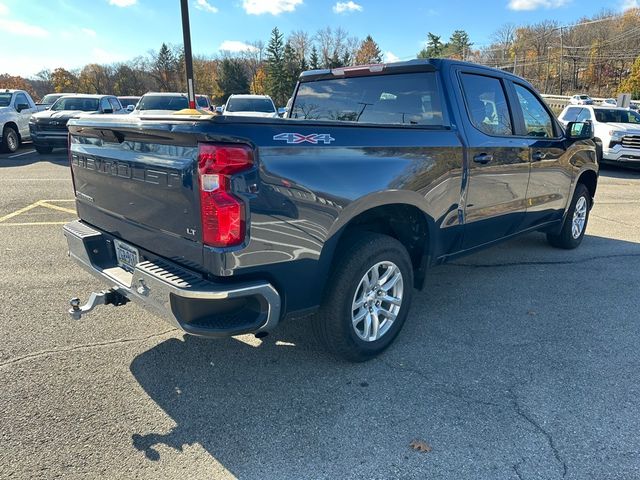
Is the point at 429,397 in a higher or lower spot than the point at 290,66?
lower

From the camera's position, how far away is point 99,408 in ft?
8.82

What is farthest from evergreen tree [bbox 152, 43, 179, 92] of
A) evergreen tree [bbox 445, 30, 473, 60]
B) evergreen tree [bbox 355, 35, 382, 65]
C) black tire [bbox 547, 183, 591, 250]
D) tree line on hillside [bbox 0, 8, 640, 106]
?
black tire [bbox 547, 183, 591, 250]

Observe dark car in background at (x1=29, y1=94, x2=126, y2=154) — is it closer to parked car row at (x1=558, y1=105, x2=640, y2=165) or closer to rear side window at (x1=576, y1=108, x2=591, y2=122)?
parked car row at (x1=558, y1=105, x2=640, y2=165)

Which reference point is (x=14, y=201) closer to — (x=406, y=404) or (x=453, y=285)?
(x=453, y=285)

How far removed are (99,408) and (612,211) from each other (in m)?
8.64

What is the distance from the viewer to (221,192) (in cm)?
224

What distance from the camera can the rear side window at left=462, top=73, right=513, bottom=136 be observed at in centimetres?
376

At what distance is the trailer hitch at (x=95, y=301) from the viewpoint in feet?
9.42

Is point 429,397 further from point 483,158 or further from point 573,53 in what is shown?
point 573,53

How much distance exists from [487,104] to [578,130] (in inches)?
67.8

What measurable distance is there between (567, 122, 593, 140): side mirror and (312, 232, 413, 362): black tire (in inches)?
117

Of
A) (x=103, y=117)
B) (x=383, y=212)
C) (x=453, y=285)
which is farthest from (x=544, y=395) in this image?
(x=103, y=117)

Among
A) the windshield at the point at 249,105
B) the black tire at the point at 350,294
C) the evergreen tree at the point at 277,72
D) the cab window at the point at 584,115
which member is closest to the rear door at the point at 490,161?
the black tire at the point at 350,294

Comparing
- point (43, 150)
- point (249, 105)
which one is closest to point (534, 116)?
point (249, 105)
